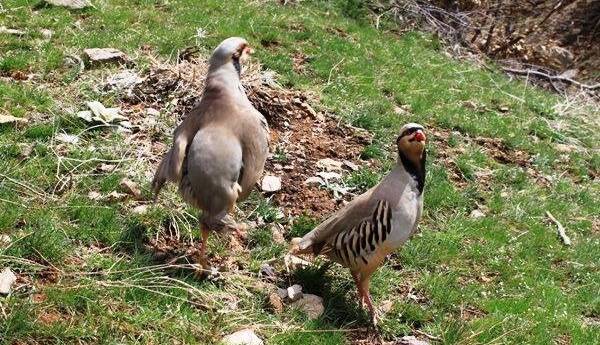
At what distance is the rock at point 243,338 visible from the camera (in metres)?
4.70

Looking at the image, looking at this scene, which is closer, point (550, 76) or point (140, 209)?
point (140, 209)

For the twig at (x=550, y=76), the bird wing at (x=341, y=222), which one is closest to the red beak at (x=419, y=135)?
the bird wing at (x=341, y=222)

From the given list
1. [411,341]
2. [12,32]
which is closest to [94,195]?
[411,341]

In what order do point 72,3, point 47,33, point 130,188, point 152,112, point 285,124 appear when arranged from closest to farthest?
point 130,188 < point 152,112 < point 285,124 < point 47,33 < point 72,3

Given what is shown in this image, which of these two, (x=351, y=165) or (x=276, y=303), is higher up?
(x=276, y=303)

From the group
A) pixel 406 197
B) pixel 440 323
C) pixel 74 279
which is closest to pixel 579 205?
pixel 440 323

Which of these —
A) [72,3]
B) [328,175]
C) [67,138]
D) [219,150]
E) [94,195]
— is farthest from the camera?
[72,3]

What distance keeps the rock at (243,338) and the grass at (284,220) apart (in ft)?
0.26

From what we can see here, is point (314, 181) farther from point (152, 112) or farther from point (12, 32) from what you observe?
point (12, 32)

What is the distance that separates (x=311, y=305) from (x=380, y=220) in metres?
0.86

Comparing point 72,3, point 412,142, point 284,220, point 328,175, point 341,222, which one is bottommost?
point 72,3

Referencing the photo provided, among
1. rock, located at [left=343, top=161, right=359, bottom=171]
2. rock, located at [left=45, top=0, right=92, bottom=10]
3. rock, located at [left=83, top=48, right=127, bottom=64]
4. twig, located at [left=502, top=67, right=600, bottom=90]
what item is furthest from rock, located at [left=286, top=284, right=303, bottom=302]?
twig, located at [left=502, top=67, right=600, bottom=90]

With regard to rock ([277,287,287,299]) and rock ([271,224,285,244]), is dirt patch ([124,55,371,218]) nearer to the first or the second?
rock ([271,224,285,244])

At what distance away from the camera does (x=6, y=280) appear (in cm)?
463
